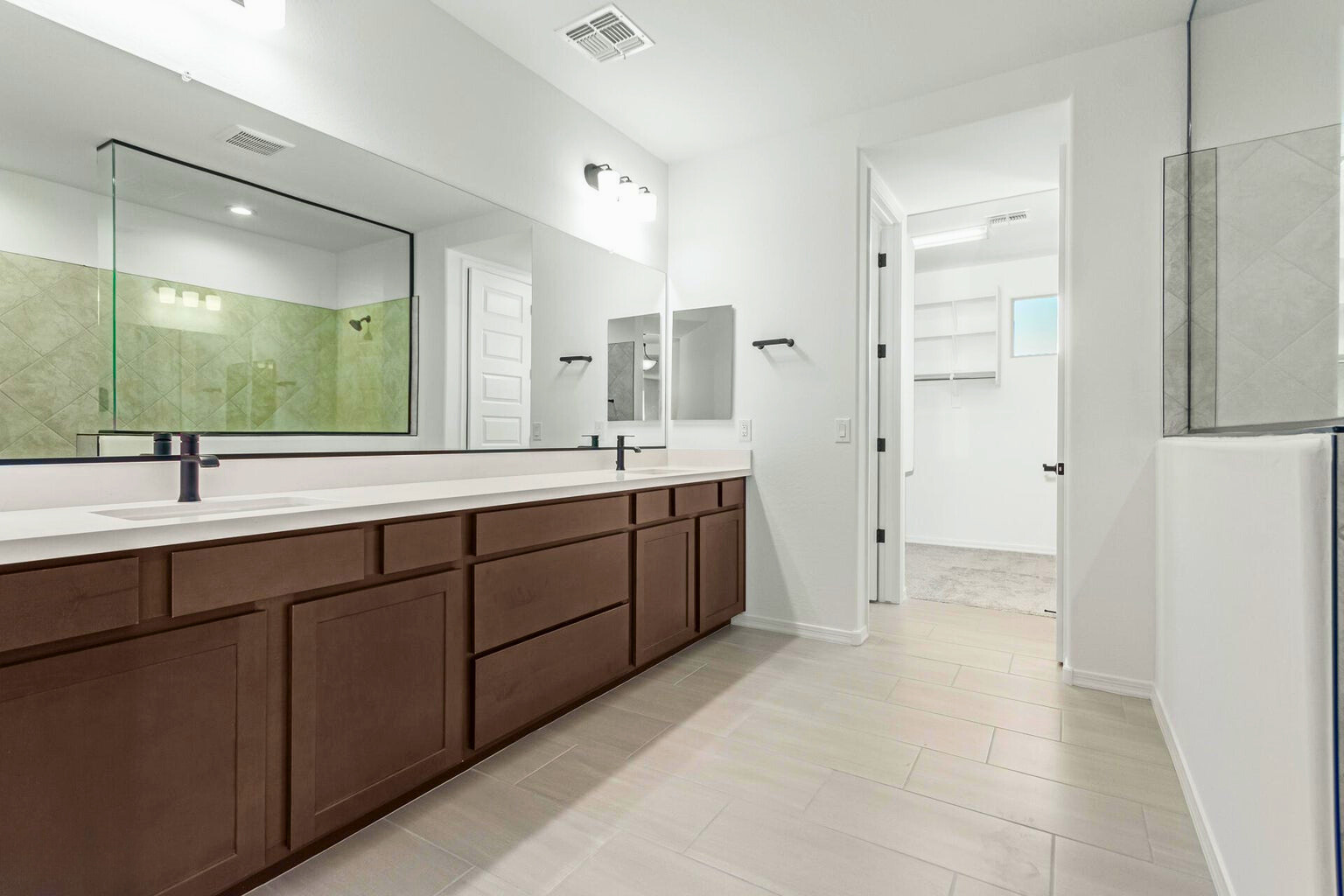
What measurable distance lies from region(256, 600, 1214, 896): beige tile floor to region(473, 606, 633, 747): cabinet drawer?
0.40ft

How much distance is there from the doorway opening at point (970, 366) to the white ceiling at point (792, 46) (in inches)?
11.8

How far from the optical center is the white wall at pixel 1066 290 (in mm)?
2555

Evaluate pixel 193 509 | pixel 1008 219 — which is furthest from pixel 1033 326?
pixel 193 509

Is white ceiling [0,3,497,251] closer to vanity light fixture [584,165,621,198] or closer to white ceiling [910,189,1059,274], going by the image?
vanity light fixture [584,165,621,198]

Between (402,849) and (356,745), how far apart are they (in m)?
0.28

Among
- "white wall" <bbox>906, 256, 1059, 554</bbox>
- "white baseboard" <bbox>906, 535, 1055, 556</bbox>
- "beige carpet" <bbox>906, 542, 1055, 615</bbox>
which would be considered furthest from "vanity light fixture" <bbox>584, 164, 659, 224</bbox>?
"white baseboard" <bbox>906, 535, 1055, 556</bbox>

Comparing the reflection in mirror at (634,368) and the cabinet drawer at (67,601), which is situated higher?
the reflection in mirror at (634,368)

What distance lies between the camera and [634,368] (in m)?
3.53

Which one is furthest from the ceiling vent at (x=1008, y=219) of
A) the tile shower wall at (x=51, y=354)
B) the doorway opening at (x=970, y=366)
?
the tile shower wall at (x=51, y=354)

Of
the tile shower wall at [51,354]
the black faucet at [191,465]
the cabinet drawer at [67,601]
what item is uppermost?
the tile shower wall at [51,354]

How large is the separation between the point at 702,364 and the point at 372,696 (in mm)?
2488

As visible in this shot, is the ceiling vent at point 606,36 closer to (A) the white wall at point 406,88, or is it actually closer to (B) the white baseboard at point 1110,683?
(A) the white wall at point 406,88

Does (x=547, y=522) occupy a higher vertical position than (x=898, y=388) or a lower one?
lower

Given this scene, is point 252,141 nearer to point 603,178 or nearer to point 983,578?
point 603,178
